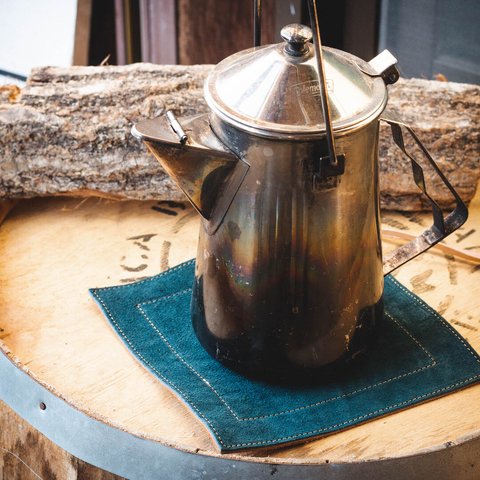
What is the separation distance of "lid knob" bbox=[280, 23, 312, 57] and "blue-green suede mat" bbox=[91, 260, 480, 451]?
38 cm

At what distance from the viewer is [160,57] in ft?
6.64

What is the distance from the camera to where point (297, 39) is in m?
0.77

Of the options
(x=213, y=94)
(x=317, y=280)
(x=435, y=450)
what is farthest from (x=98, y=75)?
(x=435, y=450)

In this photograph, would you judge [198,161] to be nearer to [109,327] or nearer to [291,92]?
[291,92]

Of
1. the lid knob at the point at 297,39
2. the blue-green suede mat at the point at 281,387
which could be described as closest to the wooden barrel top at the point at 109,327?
the blue-green suede mat at the point at 281,387

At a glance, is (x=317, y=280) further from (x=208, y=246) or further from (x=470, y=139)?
(x=470, y=139)

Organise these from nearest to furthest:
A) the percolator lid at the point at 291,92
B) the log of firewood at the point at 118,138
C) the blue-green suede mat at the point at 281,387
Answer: the percolator lid at the point at 291,92 < the blue-green suede mat at the point at 281,387 < the log of firewood at the point at 118,138

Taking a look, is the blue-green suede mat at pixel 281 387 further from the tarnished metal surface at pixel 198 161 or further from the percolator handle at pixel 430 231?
the tarnished metal surface at pixel 198 161

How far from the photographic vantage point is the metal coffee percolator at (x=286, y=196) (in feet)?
2.48

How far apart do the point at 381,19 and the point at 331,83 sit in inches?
44.2

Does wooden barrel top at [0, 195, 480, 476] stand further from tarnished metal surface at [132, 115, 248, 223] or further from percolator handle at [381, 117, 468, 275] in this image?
tarnished metal surface at [132, 115, 248, 223]

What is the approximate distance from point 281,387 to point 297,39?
0.39m

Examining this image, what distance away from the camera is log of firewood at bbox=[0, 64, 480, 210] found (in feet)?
3.73

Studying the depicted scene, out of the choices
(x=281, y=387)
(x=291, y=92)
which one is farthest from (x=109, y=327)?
(x=291, y=92)
